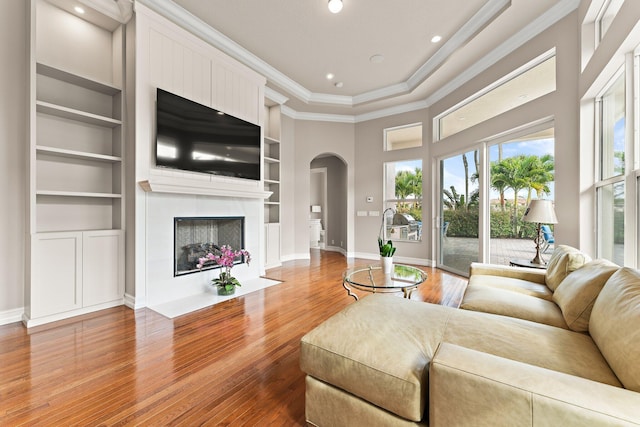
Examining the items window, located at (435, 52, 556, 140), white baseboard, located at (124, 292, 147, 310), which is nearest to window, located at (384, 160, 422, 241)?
window, located at (435, 52, 556, 140)

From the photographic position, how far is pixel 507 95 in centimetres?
366

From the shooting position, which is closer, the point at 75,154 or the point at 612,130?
the point at 612,130

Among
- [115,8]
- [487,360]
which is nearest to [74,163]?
[115,8]

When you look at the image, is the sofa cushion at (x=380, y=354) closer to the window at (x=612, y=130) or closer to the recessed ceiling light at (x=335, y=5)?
the window at (x=612, y=130)

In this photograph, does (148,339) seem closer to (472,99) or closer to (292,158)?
(292,158)

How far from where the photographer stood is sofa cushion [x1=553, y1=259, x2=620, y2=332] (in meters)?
1.45

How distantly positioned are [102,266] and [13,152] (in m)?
1.31

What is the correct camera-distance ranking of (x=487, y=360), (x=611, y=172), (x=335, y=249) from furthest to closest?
1. (x=335, y=249)
2. (x=611, y=172)
3. (x=487, y=360)

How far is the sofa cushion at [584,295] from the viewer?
145cm

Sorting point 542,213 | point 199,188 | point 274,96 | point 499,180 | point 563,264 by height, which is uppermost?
point 274,96

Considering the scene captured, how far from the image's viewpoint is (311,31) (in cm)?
350

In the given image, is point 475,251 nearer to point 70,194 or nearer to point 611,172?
point 611,172

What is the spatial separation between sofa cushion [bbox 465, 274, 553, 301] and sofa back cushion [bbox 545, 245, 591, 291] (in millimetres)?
80

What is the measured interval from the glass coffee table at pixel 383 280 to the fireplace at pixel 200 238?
1992mm
